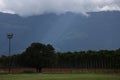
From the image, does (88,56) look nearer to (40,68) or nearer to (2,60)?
(2,60)

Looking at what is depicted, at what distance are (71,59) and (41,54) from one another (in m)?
47.8

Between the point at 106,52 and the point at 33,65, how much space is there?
53.4 metres

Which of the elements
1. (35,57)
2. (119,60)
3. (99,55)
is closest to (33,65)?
(35,57)

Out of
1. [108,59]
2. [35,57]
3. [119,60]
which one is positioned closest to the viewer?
[35,57]

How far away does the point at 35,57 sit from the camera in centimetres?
11188

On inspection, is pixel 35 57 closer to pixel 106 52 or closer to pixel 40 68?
pixel 40 68

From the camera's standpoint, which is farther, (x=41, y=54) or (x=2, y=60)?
(x=2, y=60)

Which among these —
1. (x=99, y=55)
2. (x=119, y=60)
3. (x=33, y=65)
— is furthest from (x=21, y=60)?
(x=99, y=55)

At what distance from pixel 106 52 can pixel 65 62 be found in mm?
17073

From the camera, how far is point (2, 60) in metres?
157

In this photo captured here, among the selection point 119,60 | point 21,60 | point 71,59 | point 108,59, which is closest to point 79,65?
point 71,59

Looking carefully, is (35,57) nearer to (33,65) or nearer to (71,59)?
(33,65)

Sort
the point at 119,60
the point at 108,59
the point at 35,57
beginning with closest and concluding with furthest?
1. the point at 35,57
2. the point at 119,60
3. the point at 108,59

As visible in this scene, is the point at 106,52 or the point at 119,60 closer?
the point at 119,60
